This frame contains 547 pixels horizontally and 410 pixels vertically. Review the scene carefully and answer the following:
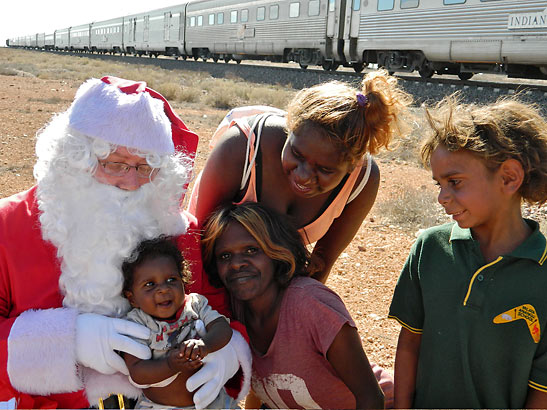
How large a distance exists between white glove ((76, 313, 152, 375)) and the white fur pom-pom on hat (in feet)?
2.12

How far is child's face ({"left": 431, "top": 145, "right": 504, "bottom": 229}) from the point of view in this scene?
1.95 meters

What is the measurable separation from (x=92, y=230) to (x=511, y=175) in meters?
1.53

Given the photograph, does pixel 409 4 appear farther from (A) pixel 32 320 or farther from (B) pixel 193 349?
(A) pixel 32 320

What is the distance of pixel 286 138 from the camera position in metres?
2.47

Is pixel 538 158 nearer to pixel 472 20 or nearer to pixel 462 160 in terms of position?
pixel 462 160

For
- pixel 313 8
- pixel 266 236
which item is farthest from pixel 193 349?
pixel 313 8

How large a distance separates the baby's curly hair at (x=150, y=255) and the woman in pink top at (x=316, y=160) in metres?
0.35

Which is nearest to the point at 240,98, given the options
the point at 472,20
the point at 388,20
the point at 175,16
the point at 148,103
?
the point at 388,20

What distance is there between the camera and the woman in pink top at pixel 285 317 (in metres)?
2.08

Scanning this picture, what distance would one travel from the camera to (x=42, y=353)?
196 centimetres

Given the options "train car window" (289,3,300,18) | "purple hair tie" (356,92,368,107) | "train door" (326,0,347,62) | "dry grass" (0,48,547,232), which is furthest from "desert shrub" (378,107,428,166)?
"train car window" (289,3,300,18)

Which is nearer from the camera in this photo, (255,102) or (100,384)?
(100,384)

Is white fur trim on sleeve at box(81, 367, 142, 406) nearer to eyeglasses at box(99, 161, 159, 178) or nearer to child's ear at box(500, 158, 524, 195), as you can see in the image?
eyeglasses at box(99, 161, 159, 178)

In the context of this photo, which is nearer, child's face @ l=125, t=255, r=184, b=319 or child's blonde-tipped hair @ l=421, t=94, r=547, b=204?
child's blonde-tipped hair @ l=421, t=94, r=547, b=204
